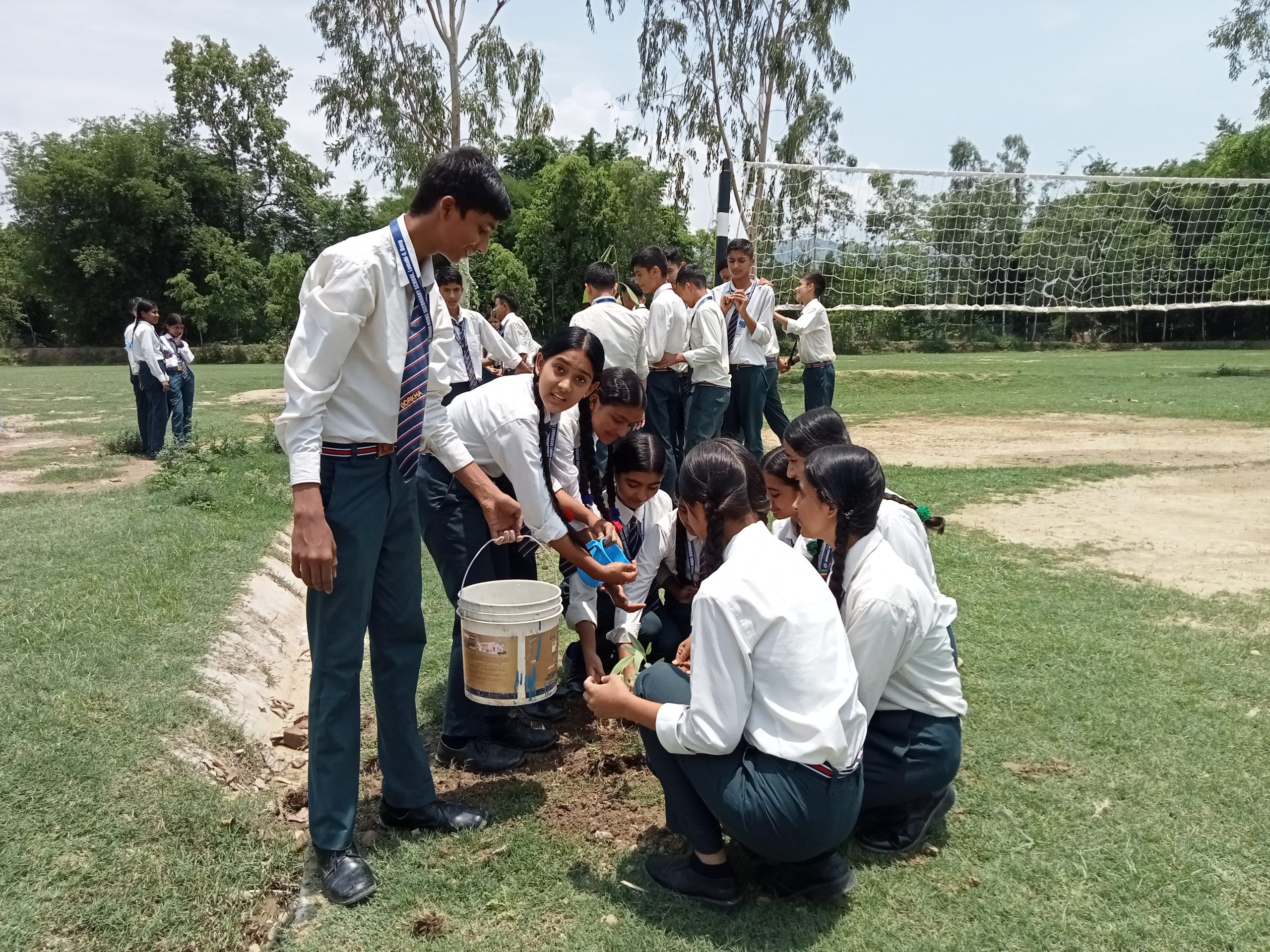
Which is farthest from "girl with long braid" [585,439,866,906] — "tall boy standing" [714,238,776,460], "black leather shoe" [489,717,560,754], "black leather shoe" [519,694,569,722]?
"tall boy standing" [714,238,776,460]

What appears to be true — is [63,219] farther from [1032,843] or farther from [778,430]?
[1032,843]

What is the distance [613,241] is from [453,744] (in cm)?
2989

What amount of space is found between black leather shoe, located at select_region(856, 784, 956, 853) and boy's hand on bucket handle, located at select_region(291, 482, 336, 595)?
1.96 metres

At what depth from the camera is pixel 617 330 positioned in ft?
24.2

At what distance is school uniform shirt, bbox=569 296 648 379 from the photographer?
289 inches

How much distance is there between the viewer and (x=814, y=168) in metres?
12.6

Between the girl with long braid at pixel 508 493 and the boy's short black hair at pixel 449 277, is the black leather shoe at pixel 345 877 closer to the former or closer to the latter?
the girl with long braid at pixel 508 493

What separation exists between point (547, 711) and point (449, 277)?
4311 mm

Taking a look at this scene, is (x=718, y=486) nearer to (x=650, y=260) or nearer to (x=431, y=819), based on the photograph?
(x=431, y=819)

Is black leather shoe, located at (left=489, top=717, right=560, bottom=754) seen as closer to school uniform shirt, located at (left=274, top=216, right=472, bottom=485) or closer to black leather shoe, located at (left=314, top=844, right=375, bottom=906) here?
black leather shoe, located at (left=314, top=844, right=375, bottom=906)

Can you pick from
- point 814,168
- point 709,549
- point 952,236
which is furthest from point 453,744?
point 952,236

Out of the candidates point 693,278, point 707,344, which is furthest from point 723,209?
point 707,344

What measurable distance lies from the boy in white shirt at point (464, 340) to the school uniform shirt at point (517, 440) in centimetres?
295

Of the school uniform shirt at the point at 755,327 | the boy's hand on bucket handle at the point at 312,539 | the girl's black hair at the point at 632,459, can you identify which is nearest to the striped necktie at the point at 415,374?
the boy's hand on bucket handle at the point at 312,539
